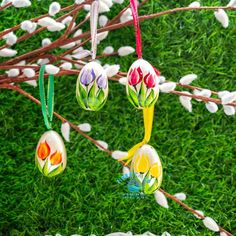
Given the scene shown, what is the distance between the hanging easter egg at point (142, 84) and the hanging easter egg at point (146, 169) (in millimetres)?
99

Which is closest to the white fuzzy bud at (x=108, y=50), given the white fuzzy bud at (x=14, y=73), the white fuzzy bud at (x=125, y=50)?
the white fuzzy bud at (x=125, y=50)

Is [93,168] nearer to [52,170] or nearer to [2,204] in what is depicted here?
[2,204]

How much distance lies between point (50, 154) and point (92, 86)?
5.8 inches

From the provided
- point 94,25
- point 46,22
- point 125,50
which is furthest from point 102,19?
point 94,25

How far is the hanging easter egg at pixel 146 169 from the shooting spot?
0.74 meters

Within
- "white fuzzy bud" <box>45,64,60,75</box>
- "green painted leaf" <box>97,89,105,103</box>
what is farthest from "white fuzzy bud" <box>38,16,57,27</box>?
"green painted leaf" <box>97,89,105,103</box>

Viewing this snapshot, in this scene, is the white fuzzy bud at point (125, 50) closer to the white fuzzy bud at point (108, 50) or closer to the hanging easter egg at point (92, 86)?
the white fuzzy bud at point (108, 50)

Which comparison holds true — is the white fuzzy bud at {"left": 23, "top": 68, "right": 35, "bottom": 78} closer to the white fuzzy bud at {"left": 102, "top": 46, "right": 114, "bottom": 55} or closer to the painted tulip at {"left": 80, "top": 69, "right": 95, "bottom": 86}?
the painted tulip at {"left": 80, "top": 69, "right": 95, "bottom": 86}

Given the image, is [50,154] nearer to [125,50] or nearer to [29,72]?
[29,72]

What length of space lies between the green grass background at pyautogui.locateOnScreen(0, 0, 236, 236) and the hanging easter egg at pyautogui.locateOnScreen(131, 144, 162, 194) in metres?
0.34

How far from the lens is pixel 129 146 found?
Answer: 110cm

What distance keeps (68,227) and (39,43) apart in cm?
38

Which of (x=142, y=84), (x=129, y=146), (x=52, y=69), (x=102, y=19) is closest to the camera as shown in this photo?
(x=142, y=84)

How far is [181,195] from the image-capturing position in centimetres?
103
